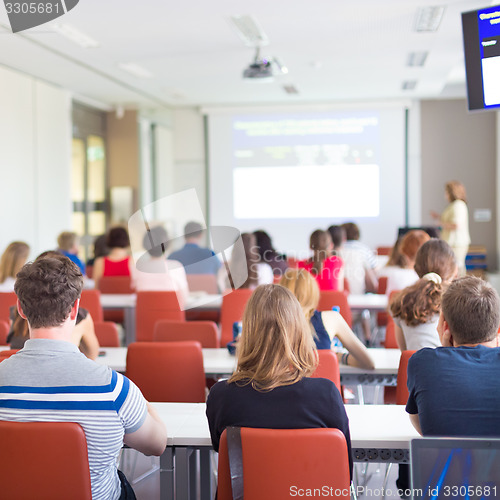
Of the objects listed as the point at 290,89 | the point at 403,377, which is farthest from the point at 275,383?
the point at 290,89

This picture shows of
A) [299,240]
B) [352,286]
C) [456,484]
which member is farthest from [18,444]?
[299,240]

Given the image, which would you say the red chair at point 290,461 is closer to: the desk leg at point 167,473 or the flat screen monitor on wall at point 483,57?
the desk leg at point 167,473

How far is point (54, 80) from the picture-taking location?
31.5 ft

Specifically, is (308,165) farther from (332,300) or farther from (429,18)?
(332,300)

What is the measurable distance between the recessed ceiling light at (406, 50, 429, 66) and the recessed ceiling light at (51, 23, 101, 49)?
3.83 m

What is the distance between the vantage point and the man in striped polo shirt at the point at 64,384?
1.90 metres

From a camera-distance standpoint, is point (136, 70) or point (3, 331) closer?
point (3, 331)

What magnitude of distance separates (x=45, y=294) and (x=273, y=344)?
2.37 feet

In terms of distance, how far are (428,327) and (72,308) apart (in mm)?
2022

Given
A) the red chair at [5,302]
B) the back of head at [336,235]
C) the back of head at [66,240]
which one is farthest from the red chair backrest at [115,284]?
the back of head at [336,235]

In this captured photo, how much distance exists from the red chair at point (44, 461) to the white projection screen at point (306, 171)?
9.73m

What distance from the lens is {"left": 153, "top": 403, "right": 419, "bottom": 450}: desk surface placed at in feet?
7.23

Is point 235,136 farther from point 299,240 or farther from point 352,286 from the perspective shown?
point 352,286

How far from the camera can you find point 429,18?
257 inches
